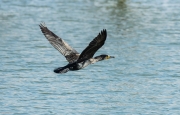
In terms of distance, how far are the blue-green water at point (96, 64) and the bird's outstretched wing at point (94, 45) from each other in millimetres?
1326

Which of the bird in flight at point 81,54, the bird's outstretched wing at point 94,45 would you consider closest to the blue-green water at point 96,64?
the bird in flight at point 81,54

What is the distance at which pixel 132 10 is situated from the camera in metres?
29.8

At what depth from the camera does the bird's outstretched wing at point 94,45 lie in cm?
1328

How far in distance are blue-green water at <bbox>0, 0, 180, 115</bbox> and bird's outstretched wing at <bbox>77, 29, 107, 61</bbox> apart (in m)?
1.33

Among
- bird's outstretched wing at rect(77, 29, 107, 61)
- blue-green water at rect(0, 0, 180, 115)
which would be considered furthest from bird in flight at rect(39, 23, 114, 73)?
blue-green water at rect(0, 0, 180, 115)

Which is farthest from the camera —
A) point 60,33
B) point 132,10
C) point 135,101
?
point 132,10

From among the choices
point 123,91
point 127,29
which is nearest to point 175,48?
point 127,29

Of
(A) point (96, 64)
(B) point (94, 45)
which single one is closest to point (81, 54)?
(B) point (94, 45)

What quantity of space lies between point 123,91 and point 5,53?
19.0 feet

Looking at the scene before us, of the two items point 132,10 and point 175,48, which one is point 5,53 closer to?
point 175,48

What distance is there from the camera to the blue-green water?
15.6 meters

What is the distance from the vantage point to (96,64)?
2022 cm

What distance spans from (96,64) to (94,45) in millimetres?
6616

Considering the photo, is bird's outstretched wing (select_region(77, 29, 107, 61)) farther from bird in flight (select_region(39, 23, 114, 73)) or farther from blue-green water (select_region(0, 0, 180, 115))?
blue-green water (select_region(0, 0, 180, 115))
